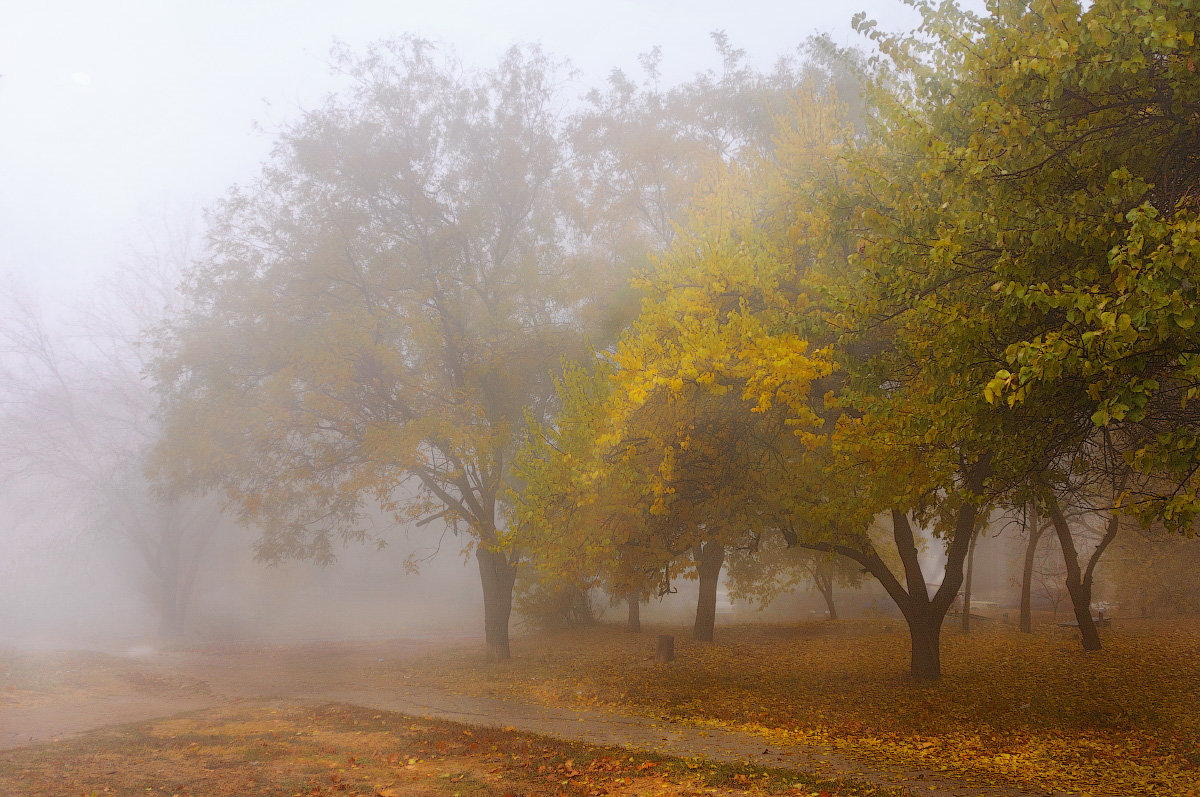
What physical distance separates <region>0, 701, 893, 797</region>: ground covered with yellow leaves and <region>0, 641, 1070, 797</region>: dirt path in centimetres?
60

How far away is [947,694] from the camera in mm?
11688

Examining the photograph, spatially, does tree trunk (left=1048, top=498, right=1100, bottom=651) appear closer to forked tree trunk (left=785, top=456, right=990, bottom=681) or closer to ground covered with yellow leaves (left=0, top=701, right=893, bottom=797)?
forked tree trunk (left=785, top=456, right=990, bottom=681)

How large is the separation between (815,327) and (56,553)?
41919 millimetres

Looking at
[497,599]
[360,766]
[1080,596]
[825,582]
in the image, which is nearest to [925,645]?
[1080,596]

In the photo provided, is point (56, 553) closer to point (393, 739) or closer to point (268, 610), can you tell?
point (268, 610)

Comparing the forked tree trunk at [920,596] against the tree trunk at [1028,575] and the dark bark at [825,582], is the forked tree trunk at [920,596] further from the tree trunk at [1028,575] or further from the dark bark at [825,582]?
the dark bark at [825,582]

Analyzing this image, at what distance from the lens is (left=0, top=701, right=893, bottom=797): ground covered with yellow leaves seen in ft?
25.0

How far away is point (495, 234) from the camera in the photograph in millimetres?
21078

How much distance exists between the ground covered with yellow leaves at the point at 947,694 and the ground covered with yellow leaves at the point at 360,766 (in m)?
2.42

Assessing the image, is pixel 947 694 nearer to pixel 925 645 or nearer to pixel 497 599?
pixel 925 645

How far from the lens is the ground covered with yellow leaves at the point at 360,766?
25.0 ft

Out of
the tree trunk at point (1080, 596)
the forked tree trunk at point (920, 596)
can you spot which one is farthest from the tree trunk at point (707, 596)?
the tree trunk at point (1080, 596)

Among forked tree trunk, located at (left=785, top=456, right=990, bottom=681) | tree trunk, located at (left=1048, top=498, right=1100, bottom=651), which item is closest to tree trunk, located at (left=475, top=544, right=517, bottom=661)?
forked tree trunk, located at (left=785, top=456, right=990, bottom=681)

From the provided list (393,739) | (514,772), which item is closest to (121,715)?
(393,739)
